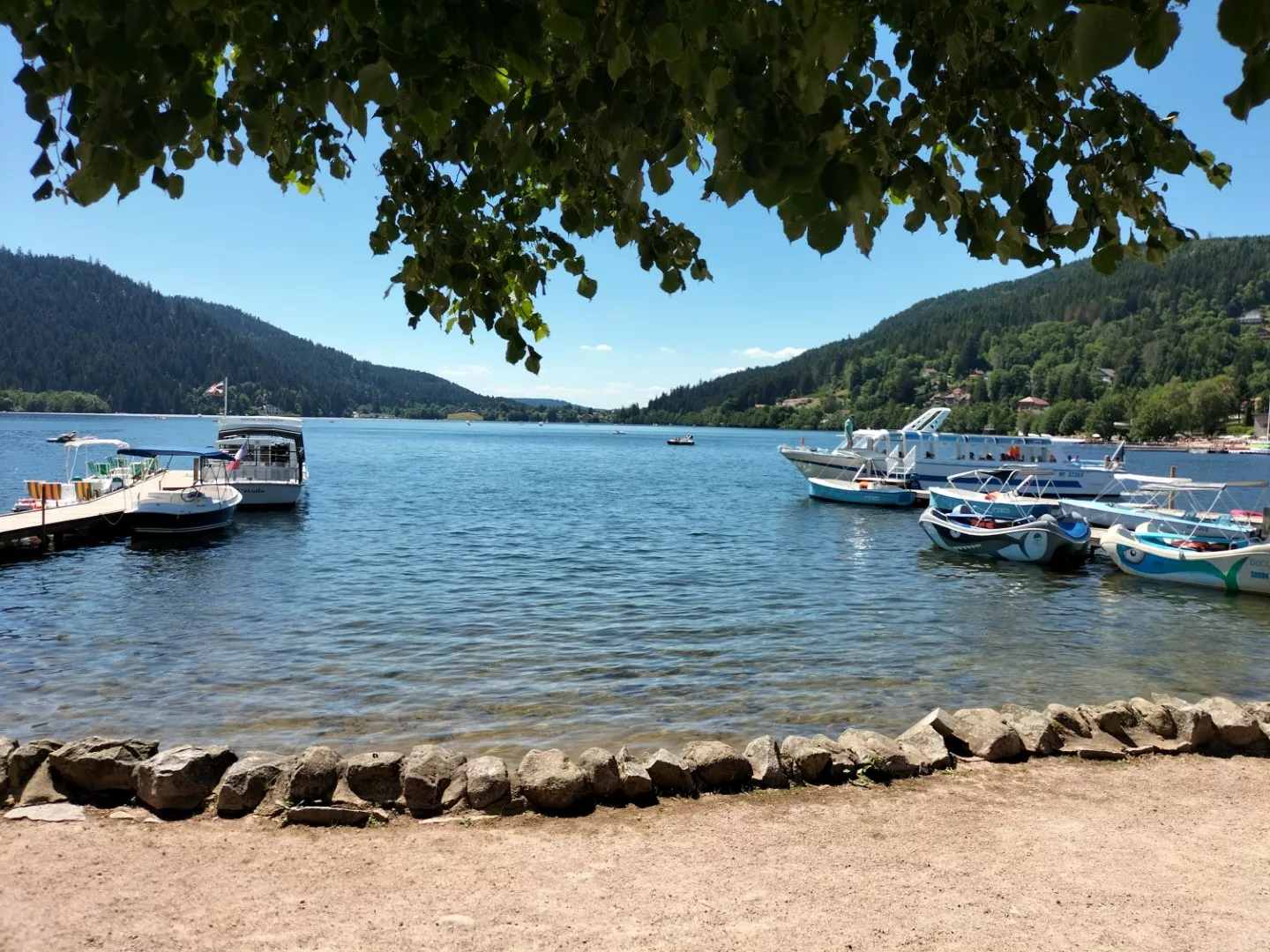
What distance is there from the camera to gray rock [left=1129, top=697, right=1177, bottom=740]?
8.31 metres

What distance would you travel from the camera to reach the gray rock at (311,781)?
656cm

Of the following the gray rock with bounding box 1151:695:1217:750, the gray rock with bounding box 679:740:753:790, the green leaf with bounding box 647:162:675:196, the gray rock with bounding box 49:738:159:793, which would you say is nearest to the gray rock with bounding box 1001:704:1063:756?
the gray rock with bounding box 1151:695:1217:750

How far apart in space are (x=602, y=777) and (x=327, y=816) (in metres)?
2.15

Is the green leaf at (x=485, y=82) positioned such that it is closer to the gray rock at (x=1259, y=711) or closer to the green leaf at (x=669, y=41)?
the green leaf at (x=669, y=41)

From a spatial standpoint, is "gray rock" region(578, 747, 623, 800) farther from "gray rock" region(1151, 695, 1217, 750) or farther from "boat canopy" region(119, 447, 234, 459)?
"boat canopy" region(119, 447, 234, 459)

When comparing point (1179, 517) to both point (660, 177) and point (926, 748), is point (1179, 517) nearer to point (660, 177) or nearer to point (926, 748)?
point (926, 748)

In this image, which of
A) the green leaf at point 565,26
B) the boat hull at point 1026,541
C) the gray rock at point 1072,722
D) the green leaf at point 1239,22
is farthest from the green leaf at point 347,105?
the boat hull at point 1026,541

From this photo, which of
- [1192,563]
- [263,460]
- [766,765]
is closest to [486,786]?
[766,765]

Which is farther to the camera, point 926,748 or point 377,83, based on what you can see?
point 926,748

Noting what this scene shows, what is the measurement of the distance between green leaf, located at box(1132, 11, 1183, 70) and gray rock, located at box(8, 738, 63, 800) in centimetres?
837

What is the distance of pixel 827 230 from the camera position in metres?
2.06

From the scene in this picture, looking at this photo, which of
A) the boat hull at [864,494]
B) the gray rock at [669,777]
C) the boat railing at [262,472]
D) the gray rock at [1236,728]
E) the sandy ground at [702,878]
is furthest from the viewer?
the boat hull at [864,494]

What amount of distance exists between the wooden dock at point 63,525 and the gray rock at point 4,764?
19.3 m

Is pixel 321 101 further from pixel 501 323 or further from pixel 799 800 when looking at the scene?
pixel 799 800
